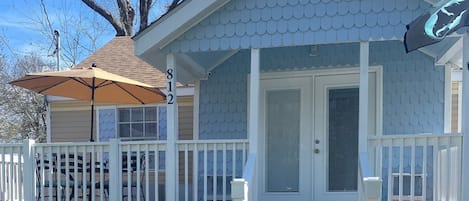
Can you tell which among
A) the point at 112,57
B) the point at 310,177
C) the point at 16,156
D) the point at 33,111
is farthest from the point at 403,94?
the point at 33,111

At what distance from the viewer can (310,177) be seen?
641cm

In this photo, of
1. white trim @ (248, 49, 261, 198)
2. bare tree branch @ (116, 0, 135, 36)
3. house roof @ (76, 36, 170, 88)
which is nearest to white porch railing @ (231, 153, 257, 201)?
white trim @ (248, 49, 261, 198)

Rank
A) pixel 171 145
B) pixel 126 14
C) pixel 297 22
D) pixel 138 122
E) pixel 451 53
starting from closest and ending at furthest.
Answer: pixel 297 22
pixel 171 145
pixel 451 53
pixel 138 122
pixel 126 14

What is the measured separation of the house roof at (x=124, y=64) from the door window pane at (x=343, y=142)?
131 inches

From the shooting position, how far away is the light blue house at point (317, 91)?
5020mm

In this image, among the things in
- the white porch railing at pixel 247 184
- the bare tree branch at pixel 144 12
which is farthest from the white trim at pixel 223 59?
the bare tree branch at pixel 144 12

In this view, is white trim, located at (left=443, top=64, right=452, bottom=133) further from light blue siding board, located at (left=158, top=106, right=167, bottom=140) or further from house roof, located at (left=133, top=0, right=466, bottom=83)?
light blue siding board, located at (left=158, top=106, right=167, bottom=140)

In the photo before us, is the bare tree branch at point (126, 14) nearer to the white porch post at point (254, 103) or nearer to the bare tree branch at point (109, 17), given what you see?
the bare tree branch at point (109, 17)

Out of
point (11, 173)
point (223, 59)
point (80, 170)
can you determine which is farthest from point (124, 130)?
point (11, 173)

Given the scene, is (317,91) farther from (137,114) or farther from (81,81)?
(137,114)

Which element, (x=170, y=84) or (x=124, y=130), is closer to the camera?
(x=170, y=84)

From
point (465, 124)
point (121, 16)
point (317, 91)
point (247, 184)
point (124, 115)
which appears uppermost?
point (121, 16)

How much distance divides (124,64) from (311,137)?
15.1 ft

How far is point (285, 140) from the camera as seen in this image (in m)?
6.62
